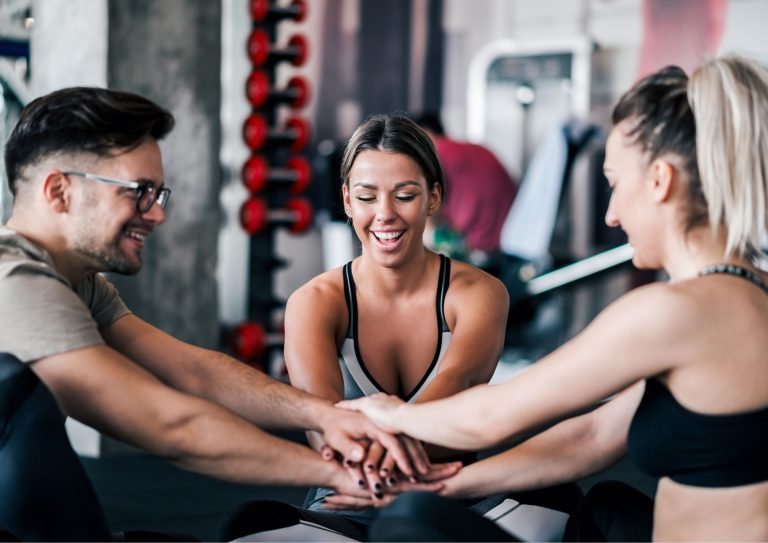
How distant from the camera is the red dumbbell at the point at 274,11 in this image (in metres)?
5.39

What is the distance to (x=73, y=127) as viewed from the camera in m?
1.77

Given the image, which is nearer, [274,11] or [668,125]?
[668,125]

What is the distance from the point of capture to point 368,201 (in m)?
2.28

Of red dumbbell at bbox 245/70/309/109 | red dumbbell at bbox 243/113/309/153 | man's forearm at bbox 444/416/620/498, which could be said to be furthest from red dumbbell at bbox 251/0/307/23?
man's forearm at bbox 444/416/620/498

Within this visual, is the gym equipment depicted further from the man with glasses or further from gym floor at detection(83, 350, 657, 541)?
the man with glasses

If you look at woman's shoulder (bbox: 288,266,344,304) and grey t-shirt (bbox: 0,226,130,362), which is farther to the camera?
woman's shoulder (bbox: 288,266,344,304)

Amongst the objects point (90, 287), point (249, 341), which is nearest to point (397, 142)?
point (90, 287)

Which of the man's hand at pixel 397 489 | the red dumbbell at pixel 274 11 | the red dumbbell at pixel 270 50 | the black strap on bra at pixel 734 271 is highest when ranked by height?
the red dumbbell at pixel 274 11

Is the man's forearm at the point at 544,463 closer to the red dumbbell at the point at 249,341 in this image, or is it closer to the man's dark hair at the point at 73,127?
the man's dark hair at the point at 73,127

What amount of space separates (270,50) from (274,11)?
0.21 meters

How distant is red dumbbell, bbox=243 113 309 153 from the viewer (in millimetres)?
5406

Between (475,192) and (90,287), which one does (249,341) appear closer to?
(475,192)

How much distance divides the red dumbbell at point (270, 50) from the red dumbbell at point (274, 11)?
8 centimetres

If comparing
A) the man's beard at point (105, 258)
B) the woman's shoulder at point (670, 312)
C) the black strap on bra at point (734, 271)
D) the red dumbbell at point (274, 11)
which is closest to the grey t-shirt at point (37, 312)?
the man's beard at point (105, 258)
